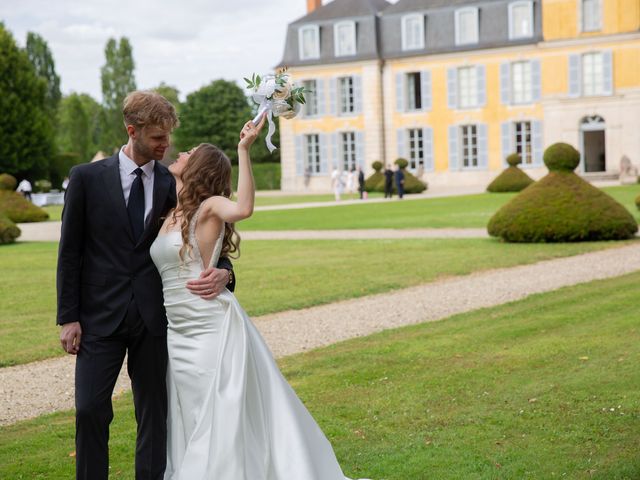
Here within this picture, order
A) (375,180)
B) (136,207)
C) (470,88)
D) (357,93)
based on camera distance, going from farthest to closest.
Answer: (357,93)
(470,88)
(375,180)
(136,207)

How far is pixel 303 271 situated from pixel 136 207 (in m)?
7.99

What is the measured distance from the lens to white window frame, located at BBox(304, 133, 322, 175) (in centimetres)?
4009

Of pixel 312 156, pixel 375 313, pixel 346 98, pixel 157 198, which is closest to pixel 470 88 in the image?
Answer: pixel 346 98

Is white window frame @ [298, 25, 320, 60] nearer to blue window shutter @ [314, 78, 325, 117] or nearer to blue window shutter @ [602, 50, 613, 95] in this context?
blue window shutter @ [314, 78, 325, 117]

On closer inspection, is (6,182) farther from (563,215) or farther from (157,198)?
(157,198)

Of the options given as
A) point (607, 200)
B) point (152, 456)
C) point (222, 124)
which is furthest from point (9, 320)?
point (222, 124)

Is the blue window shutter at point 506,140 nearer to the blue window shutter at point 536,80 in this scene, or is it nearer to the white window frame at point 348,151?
the blue window shutter at point 536,80

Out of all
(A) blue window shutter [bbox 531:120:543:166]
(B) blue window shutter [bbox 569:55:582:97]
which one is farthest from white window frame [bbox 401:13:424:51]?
(B) blue window shutter [bbox 569:55:582:97]

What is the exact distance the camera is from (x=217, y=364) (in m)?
3.29

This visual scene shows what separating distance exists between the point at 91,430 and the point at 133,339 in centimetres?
33

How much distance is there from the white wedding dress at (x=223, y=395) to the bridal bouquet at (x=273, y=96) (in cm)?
49

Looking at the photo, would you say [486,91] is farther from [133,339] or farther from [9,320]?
[133,339]

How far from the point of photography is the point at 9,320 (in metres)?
8.60

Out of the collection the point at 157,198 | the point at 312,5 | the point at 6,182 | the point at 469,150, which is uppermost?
the point at 312,5
